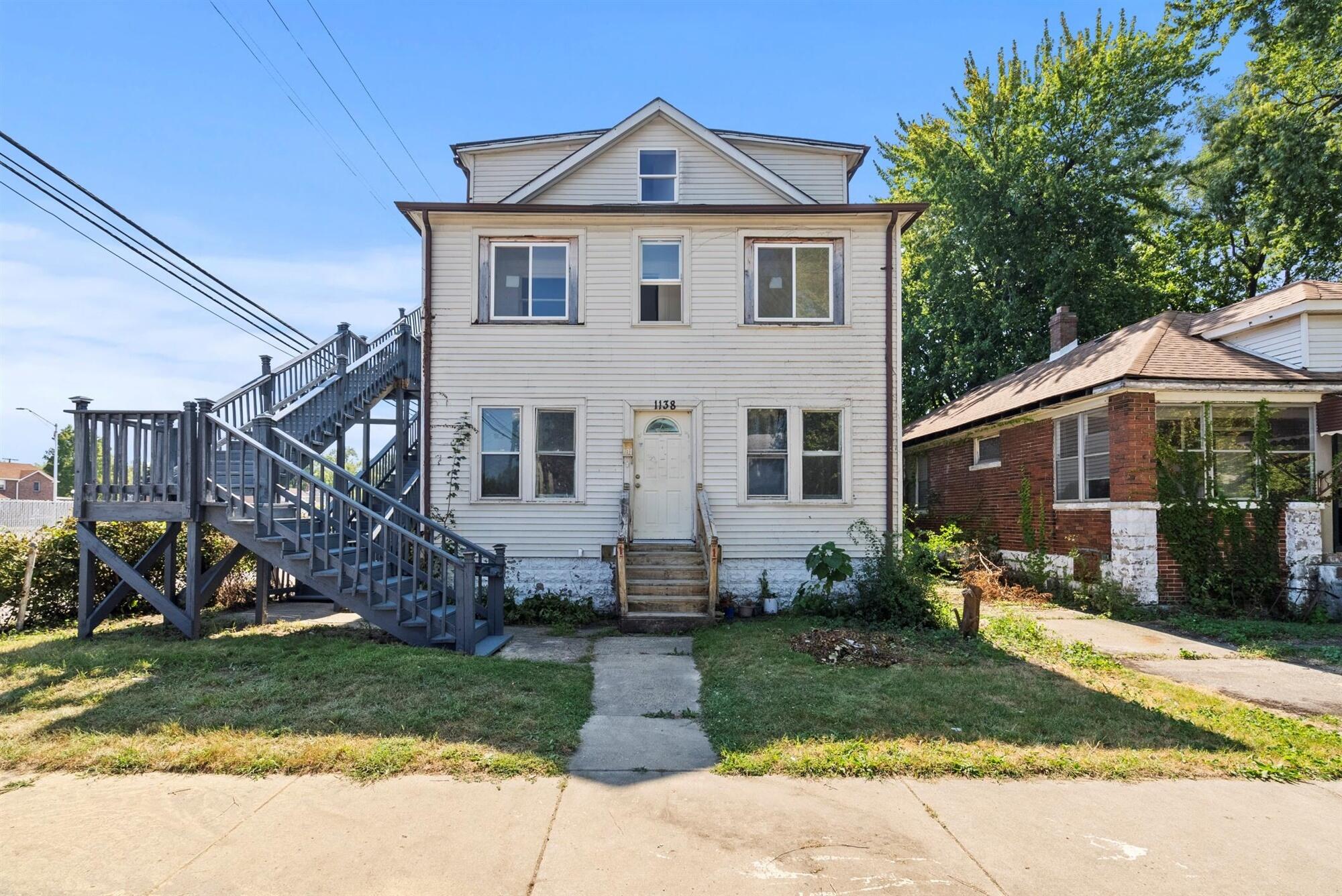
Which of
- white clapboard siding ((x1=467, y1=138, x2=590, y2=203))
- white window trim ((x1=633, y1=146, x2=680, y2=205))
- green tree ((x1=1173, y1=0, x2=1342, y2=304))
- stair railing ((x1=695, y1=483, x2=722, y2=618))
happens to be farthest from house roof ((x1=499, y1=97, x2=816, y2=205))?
green tree ((x1=1173, y1=0, x2=1342, y2=304))

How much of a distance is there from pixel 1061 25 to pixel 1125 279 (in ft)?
27.4

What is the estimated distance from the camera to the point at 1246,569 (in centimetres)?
1115

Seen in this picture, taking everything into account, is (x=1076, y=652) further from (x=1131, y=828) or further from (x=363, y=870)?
(x=363, y=870)

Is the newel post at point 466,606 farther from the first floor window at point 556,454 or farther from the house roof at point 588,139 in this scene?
the house roof at point 588,139

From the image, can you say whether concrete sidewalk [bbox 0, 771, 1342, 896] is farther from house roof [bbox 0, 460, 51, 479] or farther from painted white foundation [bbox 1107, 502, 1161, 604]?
house roof [bbox 0, 460, 51, 479]

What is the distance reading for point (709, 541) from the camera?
34.7 ft

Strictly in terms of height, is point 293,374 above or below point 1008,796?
above

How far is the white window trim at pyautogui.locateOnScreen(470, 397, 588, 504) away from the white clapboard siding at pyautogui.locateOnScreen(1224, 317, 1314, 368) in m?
11.7

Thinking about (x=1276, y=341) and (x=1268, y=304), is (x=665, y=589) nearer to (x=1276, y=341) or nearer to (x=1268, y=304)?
(x=1276, y=341)

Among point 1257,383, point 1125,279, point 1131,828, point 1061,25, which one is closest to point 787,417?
point 1257,383

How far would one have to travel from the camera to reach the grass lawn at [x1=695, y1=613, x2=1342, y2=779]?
4.89 metres

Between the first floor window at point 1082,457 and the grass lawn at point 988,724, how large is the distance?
5233 mm

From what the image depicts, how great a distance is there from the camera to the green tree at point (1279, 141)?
18.3 meters

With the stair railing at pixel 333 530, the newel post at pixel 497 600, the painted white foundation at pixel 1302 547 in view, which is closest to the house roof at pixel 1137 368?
the painted white foundation at pixel 1302 547
